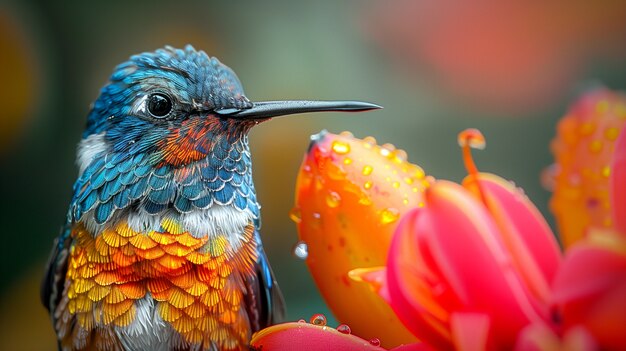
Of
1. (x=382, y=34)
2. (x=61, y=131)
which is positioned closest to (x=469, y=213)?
(x=382, y=34)

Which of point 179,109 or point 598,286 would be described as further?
point 179,109

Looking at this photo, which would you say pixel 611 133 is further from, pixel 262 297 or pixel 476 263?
pixel 262 297

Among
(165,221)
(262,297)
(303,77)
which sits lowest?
(262,297)

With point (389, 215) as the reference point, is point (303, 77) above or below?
above

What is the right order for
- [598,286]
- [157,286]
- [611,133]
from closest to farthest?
[598,286] < [611,133] < [157,286]

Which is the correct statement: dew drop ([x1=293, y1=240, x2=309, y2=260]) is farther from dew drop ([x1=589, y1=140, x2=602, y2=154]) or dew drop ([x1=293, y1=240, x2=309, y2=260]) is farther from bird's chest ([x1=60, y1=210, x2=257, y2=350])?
dew drop ([x1=589, y1=140, x2=602, y2=154])

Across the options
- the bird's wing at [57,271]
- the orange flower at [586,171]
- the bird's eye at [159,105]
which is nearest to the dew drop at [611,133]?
the orange flower at [586,171]

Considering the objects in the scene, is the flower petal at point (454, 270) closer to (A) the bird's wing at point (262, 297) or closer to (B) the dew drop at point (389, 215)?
(B) the dew drop at point (389, 215)

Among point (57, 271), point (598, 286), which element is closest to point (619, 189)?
point (598, 286)
